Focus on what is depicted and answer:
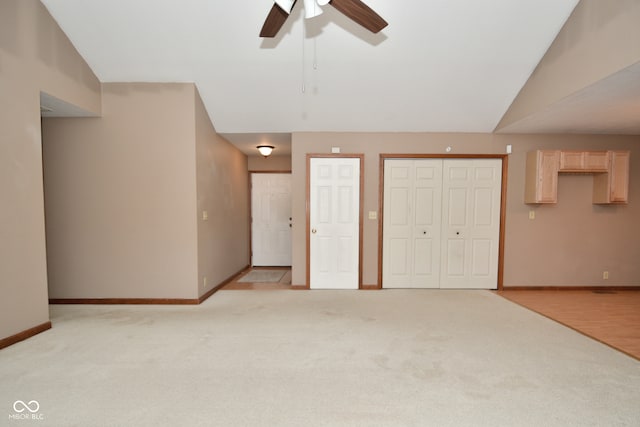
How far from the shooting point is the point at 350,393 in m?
2.10

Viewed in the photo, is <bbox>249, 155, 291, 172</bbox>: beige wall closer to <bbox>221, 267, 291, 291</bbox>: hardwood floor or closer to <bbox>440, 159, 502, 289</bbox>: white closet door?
<bbox>221, 267, 291, 291</bbox>: hardwood floor

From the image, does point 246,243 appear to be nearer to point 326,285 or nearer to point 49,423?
point 326,285

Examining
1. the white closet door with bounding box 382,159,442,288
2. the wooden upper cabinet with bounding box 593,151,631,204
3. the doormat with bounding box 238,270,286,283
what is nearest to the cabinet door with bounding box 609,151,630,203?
the wooden upper cabinet with bounding box 593,151,631,204

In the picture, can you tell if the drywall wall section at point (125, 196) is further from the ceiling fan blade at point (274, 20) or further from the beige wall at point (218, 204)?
the ceiling fan blade at point (274, 20)

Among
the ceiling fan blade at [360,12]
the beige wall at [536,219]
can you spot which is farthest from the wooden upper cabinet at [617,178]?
the ceiling fan blade at [360,12]

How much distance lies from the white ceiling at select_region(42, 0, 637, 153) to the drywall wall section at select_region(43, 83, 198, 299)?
479 millimetres

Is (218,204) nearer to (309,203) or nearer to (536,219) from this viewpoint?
(309,203)

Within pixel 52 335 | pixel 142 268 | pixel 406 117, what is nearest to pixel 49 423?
pixel 52 335

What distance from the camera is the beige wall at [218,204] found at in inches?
165

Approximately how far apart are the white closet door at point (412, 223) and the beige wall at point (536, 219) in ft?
0.67

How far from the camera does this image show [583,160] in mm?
4488

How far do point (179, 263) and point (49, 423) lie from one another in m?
2.32

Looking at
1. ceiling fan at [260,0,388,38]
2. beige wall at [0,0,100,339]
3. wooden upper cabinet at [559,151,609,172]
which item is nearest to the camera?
ceiling fan at [260,0,388,38]

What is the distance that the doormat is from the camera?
5.48 m
